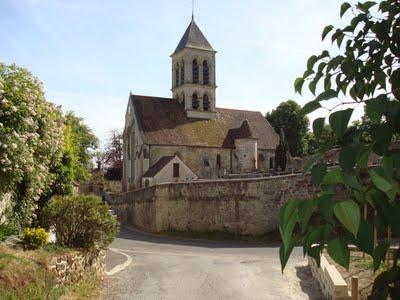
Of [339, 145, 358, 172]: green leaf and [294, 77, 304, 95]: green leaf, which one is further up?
Result: [294, 77, 304, 95]: green leaf

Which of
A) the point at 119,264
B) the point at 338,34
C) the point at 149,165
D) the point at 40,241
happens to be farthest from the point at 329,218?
the point at 149,165

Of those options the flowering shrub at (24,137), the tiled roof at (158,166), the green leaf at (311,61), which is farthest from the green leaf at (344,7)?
the tiled roof at (158,166)

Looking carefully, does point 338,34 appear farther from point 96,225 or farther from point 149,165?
point 149,165

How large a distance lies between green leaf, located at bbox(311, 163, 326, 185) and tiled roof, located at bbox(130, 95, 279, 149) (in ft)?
140

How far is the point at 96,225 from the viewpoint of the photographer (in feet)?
48.3

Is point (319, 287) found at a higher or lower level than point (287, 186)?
lower

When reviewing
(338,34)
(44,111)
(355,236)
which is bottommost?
(355,236)

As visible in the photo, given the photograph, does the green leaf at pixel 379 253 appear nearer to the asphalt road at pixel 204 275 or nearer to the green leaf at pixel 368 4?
the green leaf at pixel 368 4

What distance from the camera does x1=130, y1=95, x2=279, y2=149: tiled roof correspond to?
4553cm

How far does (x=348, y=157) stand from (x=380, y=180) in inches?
4.0

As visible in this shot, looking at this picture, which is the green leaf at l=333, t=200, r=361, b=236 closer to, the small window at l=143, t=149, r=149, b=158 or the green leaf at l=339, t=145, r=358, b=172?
the green leaf at l=339, t=145, r=358, b=172

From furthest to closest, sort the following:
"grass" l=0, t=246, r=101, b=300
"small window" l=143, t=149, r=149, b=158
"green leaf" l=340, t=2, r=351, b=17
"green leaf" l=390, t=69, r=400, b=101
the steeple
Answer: the steeple, "small window" l=143, t=149, r=149, b=158, "grass" l=0, t=246, r=101, b=300, "green leaf" l=340, t=2, r=351, b=17, "green leaf" l=390, t=69, r=400, b=101

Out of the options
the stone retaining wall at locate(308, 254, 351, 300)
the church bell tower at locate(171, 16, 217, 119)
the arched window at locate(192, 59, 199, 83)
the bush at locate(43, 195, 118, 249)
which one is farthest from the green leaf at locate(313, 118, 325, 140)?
the arched window at locate(192, 59, 199, 83)

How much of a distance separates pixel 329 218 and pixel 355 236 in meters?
0.08
